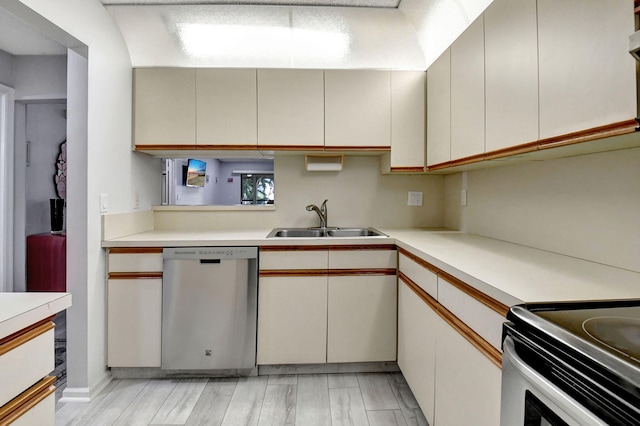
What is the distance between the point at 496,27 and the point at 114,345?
8.65ft

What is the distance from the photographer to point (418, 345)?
1702mm

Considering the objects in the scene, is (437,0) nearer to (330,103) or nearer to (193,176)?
(330,103)

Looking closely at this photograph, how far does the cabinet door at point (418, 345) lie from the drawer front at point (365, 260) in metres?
0.15

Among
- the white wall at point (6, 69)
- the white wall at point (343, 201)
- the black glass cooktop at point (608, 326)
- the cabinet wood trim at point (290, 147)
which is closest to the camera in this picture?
the black glass cooktop at point (608, 326)

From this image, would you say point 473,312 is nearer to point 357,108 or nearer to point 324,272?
point 324,272

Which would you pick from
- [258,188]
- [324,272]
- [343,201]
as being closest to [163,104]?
[258,188]

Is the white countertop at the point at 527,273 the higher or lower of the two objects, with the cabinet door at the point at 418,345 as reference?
higher

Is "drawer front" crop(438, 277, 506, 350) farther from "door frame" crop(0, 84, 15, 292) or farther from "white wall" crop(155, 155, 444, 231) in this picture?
"door frame" crop(0, 84, 15, 292)

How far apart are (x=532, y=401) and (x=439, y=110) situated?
1817 mm

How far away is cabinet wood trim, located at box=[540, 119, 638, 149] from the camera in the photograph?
877mm

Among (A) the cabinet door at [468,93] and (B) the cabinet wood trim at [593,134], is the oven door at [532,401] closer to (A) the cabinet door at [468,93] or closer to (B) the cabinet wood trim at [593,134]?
(B) the cabinet wood trim at [593,134]

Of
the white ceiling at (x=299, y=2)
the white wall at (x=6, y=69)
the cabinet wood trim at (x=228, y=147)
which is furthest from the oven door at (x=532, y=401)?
the white wall at (x=6, y=69)

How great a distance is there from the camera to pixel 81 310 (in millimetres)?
1871

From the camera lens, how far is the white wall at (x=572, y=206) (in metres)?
1.17
